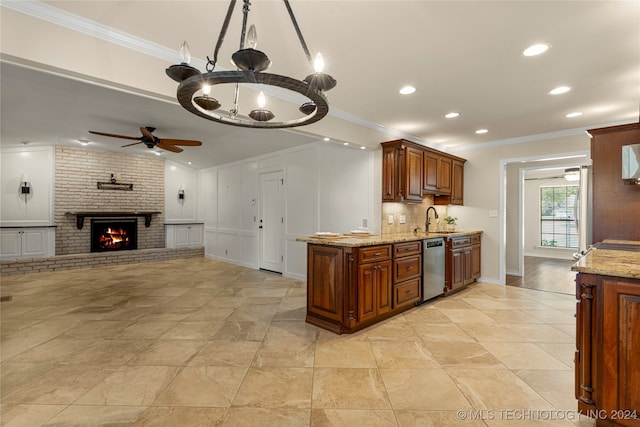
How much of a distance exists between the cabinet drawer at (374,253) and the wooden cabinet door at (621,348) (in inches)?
→ 73.6

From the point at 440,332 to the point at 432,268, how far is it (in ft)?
3.80

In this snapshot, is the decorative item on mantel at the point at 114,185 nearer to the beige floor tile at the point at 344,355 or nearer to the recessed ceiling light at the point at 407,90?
the beige floor tile at the point at 344,355

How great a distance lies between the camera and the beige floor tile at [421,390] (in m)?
1.95

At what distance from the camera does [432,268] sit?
4.15 metres

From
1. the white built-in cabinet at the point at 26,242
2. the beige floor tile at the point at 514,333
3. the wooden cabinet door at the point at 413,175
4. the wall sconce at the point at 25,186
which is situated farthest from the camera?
the wall sconce at the point at 25,186

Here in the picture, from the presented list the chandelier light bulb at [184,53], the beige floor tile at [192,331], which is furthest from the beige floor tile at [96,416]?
the chandelier light bulb at [184,53]

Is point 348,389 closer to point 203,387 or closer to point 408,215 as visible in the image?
point 203,387

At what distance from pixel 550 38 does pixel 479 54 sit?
48 centimetres

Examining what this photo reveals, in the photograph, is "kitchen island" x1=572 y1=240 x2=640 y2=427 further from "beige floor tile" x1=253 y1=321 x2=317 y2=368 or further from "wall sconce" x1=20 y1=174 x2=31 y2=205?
"wall sconce" x1=20 y1=174 x2=31 y2=205

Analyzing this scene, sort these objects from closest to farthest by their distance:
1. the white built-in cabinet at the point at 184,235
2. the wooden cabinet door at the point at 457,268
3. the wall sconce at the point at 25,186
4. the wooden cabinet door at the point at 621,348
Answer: the wooden cabinet door at the point at 621,348 → the wooden cabinet door at the point at 457,268 → the wall sconce at the point at 25,186 → the white built-in cabinet at the point at 184,235

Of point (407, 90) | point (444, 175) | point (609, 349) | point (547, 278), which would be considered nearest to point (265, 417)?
point (609, 349)

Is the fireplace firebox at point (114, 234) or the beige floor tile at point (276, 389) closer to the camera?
the beige floor tile at point (276, 389)

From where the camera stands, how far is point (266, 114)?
6.81 ft

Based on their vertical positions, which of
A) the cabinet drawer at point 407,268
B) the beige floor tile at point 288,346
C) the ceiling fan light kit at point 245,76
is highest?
the ceiling fan light kit at point 245,76
